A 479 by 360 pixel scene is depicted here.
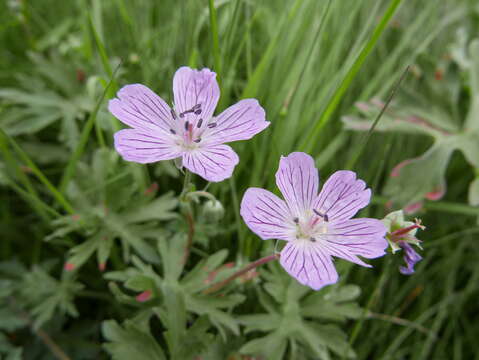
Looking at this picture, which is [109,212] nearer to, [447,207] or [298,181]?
[298,181]

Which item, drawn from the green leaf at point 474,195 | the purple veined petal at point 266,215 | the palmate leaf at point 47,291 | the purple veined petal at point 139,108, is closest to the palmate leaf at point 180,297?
the palmate leaf at point 47,291

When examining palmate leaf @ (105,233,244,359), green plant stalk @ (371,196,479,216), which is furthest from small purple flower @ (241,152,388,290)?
green plant stalk @ (371,196,479,216)

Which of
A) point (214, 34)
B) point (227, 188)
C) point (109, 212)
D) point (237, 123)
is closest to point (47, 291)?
point (109, 212)

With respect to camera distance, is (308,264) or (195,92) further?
(195,92)

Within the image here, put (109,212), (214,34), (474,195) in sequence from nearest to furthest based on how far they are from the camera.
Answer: (214,34), (109,212), (474,195)

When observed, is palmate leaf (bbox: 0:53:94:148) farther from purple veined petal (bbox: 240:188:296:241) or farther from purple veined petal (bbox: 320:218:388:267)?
purple veined petal (bbox: 320:218:388:267)

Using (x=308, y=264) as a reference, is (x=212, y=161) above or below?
above

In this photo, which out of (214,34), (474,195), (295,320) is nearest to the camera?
(214,34)
